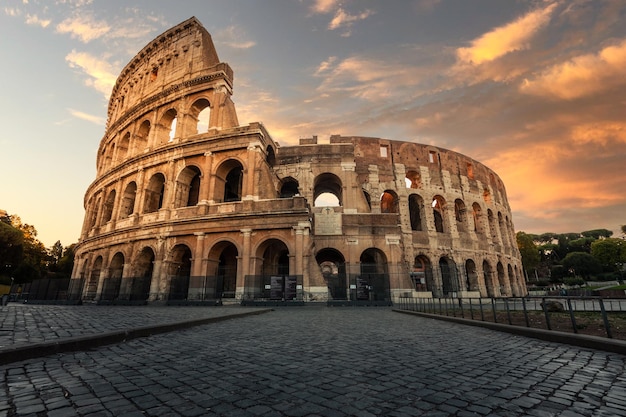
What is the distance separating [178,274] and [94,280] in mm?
8606

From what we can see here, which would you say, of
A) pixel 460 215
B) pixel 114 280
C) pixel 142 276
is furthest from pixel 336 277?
pixel 114 280

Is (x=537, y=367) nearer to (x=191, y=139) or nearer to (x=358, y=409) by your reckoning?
(x=358, y=409)

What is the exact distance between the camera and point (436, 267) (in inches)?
926

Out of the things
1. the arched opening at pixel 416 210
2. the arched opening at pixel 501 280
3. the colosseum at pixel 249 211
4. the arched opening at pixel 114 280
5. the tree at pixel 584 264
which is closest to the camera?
the colosseum at pixel 249 211

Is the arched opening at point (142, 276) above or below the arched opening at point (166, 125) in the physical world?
below

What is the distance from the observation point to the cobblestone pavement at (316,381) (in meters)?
2.23

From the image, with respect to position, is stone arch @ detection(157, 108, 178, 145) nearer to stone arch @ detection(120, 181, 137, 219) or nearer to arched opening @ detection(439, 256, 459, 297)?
stone arch @ detection(120, 181, 137, 219)

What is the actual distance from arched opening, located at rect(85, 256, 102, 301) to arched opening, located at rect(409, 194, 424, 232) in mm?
25925

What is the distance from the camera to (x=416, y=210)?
27469 mm

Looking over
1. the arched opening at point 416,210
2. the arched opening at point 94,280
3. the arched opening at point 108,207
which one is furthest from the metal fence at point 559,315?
the arched opening at point 108,207

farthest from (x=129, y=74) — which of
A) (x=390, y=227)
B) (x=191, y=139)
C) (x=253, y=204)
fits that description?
(x=390, y=227)

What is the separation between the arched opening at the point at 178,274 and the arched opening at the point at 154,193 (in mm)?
4213

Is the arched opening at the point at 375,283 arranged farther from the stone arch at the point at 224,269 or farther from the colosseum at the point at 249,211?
the stone arch at the point at 224,269

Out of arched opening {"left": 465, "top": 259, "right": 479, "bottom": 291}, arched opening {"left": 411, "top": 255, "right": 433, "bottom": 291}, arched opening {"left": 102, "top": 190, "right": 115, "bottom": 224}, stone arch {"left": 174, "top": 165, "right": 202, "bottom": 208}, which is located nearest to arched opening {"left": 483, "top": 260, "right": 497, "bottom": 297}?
arched opening {"left": 465, "top": 259, "right": 479, "bottom": 291}
